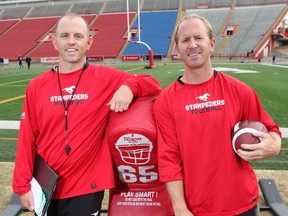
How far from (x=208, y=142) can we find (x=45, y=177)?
1039mm

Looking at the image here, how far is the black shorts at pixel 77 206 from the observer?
6.89 ft

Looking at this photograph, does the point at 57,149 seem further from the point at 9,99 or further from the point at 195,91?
the point at 9,99

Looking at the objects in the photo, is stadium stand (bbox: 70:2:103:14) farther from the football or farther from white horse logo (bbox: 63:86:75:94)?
the football

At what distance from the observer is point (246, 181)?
1.88 metres

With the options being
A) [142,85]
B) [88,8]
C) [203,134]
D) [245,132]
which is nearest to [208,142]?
[203,134]

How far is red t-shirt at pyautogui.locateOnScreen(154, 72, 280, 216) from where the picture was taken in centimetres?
181

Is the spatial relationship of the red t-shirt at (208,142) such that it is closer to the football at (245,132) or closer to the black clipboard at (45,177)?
the football at (245,132)

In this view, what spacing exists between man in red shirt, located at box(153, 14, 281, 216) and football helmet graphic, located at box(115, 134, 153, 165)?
16cm

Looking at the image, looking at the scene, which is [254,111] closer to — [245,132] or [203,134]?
[245,132]

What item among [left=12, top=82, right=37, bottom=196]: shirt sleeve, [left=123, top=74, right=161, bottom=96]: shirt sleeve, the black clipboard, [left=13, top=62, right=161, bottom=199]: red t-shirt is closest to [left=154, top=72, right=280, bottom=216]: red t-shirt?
[left=123, top=74, right=161, bottom=96]: shirt sleeve

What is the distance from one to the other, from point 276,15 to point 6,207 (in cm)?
3779

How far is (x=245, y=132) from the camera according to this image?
1744 millimetres

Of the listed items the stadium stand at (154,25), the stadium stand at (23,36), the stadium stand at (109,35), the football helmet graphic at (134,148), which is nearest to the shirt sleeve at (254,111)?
the football helmet graphic at (134,148)

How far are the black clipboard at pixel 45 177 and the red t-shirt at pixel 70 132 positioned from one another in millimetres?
38
